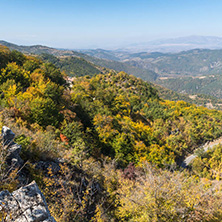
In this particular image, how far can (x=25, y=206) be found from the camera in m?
6.27

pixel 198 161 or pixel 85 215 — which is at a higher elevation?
pixel 85 215

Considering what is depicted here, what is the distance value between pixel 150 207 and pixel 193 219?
3203mm

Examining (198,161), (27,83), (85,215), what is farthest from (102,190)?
(198,161)

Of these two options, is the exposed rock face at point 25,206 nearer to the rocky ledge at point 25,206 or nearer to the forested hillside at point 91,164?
the rocky ledge at point 25,206

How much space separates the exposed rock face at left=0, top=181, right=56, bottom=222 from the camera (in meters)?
5.95

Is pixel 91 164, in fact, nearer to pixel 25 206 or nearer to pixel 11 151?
pixel 11 151

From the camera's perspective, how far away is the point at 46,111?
25.8m

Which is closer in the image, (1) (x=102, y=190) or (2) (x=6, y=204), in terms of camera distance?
(2) (x=6, y=204)

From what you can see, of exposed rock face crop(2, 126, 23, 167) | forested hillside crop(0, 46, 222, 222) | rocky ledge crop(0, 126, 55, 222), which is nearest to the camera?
rocky ledge crop(0, 126, 55, 222)

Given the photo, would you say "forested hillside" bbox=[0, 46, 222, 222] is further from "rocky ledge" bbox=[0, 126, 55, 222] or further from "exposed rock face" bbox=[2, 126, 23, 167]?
"rocky ledge" bbox=[0, 126, 55, 222]

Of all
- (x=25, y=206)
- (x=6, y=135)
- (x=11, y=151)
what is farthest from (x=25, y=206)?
(x=6, y=135)

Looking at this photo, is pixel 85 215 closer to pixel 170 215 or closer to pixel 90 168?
pixel 90 168

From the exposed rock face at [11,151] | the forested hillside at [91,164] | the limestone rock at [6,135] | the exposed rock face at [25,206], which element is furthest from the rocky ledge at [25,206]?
the limestone rock at [6,135]

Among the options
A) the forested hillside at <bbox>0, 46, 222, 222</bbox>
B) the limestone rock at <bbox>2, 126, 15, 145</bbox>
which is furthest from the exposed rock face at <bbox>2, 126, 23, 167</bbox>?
the forested hillside at <bbox>0, 46, 222, 222</bbox>
